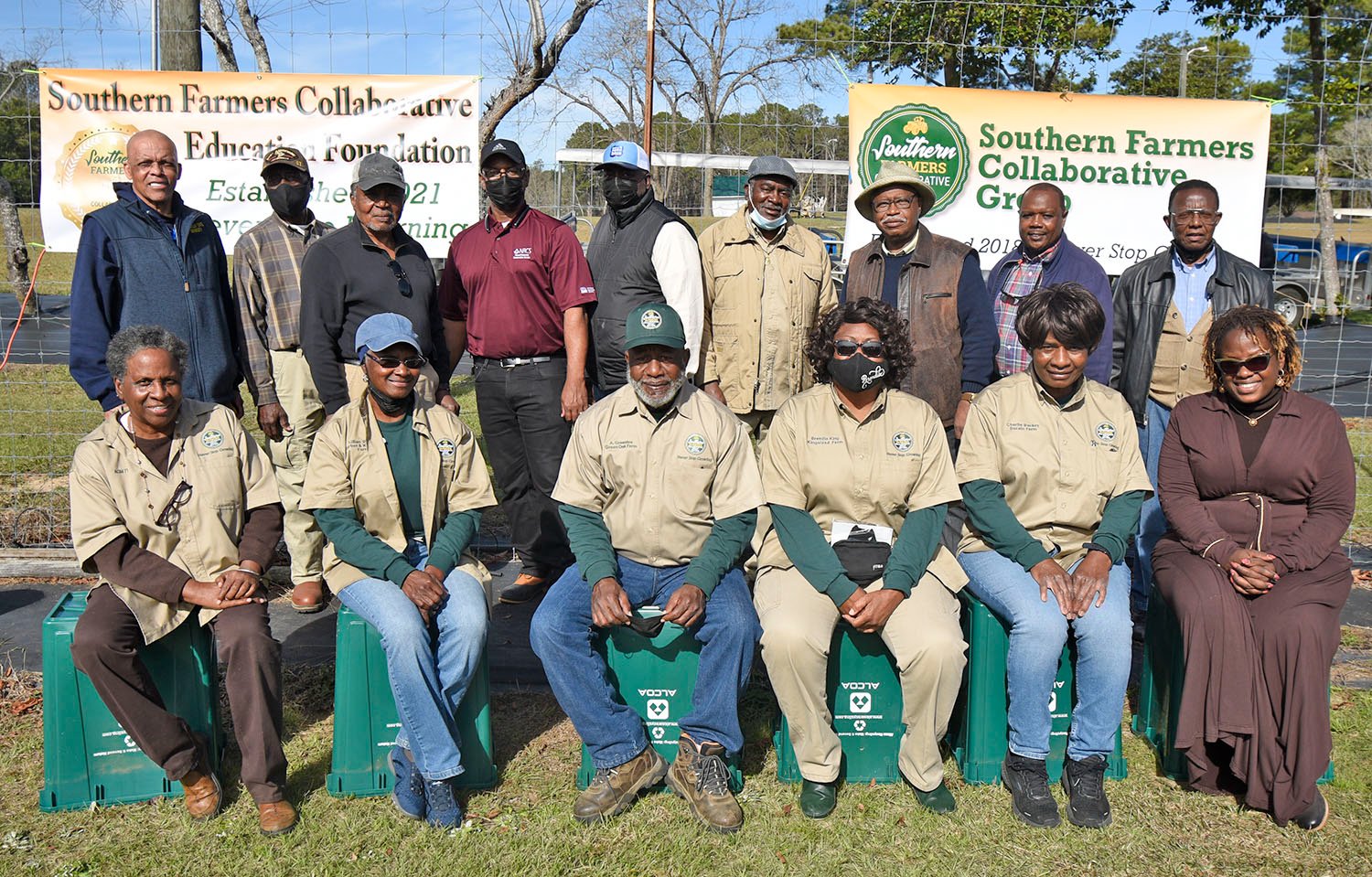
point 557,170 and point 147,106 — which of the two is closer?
point 147,106

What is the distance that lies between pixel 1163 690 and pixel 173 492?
146 inches

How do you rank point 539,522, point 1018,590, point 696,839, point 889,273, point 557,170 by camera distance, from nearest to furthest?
point 696,839
point 1018,590
point 889,273
point 539,522
point 557,170

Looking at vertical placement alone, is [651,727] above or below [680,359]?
below

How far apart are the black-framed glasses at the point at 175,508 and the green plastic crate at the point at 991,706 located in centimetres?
283

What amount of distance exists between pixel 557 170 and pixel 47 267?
825 inches

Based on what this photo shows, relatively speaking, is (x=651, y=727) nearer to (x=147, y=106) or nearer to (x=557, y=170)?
(x=557, y=170)

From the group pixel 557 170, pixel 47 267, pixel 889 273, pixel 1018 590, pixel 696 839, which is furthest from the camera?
pixel 47 267

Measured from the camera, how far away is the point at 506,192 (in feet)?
15.9

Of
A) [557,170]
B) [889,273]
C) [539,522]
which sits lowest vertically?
[539,522]

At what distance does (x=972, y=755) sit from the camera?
12.5 feet

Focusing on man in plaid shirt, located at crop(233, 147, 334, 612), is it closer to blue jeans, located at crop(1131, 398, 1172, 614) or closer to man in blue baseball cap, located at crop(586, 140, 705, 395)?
man in blue baseball cap, located at crop(586, 140, 705, 395)

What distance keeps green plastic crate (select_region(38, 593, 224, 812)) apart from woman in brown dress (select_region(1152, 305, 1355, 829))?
3.45 metres

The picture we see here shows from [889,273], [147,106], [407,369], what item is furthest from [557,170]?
[407,369]

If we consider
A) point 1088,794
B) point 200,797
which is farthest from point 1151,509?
point 200,797
